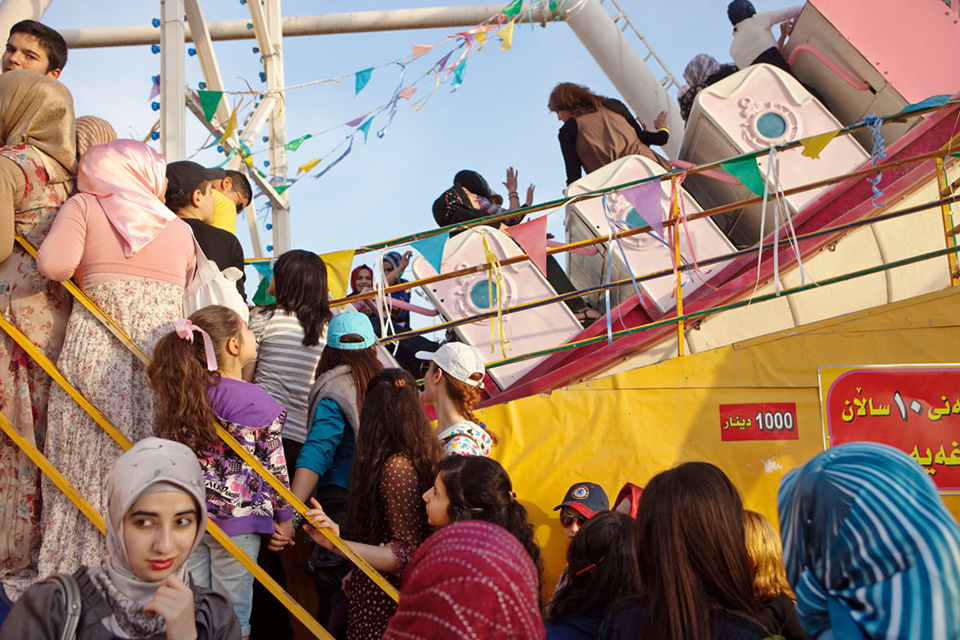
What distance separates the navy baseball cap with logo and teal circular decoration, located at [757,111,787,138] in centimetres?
358

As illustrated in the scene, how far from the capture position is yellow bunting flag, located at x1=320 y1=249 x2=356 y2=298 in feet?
17.0

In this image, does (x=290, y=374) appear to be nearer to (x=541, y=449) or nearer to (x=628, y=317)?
(x=541, y=449)

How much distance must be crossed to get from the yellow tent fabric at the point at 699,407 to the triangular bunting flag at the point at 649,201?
77 cm

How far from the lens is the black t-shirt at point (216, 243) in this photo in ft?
13.4

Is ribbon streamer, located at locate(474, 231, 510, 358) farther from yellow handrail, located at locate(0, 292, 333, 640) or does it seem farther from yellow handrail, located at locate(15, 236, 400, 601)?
yellow handrail, located at locate(0, 292, 333, 640)

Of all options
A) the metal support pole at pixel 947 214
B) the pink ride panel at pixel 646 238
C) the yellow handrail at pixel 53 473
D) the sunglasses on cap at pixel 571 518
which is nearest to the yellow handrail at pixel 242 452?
the yellow handrail at pixel 53 473

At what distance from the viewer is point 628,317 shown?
602 centimetres

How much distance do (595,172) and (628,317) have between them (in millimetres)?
1130

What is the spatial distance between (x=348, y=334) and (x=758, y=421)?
7.06 feet

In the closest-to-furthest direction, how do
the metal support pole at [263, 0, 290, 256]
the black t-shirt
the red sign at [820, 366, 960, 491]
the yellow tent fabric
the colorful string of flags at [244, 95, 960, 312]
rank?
the black t-shirt
the red sign at [820, 366, 960, 491]
the yellow tent fabric
the colorful string of flags at [244, 95, 960, 312]
the metal support pole at [263, 0, 290, 256]

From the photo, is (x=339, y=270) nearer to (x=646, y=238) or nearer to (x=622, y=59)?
(x=646, y=238)

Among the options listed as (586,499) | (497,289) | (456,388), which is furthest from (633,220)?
(456,388)

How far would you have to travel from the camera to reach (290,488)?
3.37 m

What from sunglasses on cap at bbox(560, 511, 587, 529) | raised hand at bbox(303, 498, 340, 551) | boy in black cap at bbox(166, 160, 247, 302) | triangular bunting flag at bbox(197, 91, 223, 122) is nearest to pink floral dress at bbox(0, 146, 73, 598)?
boy in black cap at bbox(166, 160, 247, 302)
